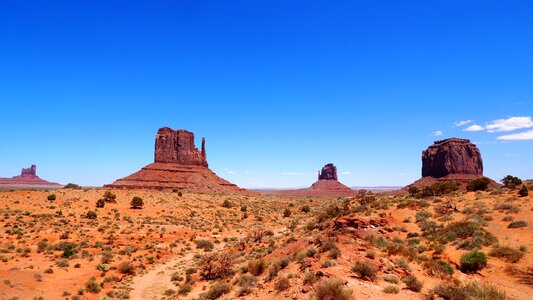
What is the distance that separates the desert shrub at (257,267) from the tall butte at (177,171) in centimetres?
7292

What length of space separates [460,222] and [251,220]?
32067 mm

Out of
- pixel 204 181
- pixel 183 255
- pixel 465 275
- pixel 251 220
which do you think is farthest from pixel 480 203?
pixel 204 181

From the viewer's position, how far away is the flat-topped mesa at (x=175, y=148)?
112856mm

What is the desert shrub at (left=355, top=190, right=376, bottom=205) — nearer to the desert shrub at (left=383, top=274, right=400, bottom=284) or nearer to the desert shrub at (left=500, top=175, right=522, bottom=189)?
the desert shrub at (left=500, top=175, right=522, bottom=189)

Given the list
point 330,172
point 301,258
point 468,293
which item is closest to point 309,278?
point 301,258

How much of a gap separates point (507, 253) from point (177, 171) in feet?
323

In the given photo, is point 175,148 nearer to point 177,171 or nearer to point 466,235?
point 177,171

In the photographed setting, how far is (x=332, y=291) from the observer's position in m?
10.0

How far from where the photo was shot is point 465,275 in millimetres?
12734

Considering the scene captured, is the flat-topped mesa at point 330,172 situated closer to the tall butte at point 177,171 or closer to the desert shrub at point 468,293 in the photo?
the tall butte at point 177,171

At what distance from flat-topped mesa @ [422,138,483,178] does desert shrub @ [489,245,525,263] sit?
118517 mm

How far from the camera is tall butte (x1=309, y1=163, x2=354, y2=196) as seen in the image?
6772 inches

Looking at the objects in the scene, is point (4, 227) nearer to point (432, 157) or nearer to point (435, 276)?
point (435, 276)

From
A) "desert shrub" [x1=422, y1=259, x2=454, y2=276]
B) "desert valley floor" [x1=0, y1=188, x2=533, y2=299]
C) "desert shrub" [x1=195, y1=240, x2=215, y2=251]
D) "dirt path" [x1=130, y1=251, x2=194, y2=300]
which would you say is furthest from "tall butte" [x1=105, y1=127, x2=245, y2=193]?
"desert shrub" [x1=422, y1=259, x2=454, y2=276]
